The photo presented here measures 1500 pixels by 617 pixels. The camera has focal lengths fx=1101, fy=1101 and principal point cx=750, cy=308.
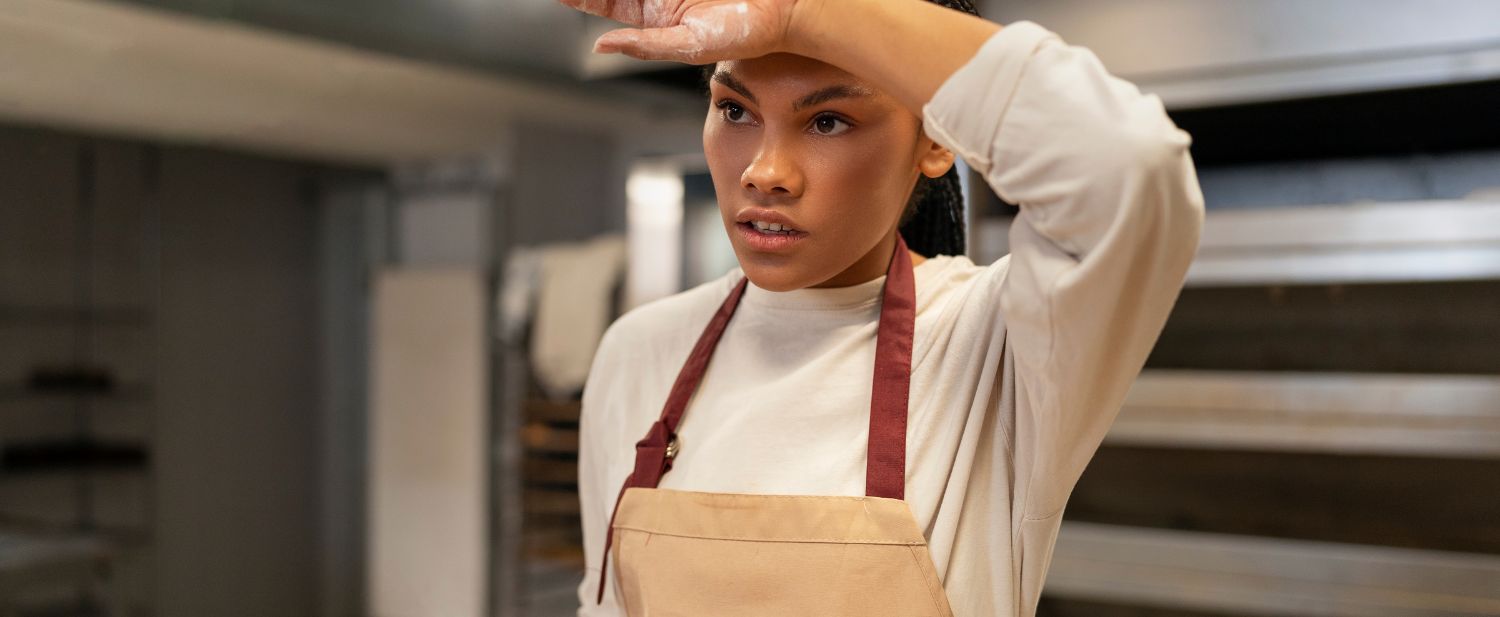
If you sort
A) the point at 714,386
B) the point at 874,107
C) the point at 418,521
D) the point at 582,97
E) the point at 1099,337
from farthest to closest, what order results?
the point at 418,521 < the point at 582,97 < the point at 714,386 < the point at 874,107 < the point at 1099,337

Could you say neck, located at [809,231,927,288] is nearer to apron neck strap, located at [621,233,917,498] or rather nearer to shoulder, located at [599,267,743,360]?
apron neck strap, located at [621,233,917,498]

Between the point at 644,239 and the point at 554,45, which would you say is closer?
the point at 644,239

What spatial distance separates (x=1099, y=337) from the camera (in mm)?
610

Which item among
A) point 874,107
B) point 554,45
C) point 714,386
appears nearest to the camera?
point 874,107

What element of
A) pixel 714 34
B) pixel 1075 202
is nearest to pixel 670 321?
pixel 714 34

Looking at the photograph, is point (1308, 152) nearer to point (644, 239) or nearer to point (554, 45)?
point (644, 239)

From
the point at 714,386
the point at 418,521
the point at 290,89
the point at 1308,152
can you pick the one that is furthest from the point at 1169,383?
the point at 418,521

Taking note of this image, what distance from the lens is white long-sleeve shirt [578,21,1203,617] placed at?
0.59 metres

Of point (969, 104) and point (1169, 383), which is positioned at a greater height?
point (969, 104)

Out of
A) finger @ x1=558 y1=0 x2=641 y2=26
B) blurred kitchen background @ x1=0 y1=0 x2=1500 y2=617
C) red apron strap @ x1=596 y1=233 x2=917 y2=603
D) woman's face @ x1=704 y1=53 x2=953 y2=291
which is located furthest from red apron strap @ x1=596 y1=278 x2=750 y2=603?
blurred kitchen background @ x1=0 y1=0 x2=1500 y2=617

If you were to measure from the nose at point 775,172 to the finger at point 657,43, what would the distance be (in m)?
0.08

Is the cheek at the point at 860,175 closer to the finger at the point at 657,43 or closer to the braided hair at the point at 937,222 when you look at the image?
the finger at the point at 657,43

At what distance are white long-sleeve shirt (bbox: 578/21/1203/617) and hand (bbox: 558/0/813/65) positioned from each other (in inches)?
4.4

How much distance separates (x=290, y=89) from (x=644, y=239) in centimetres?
125
